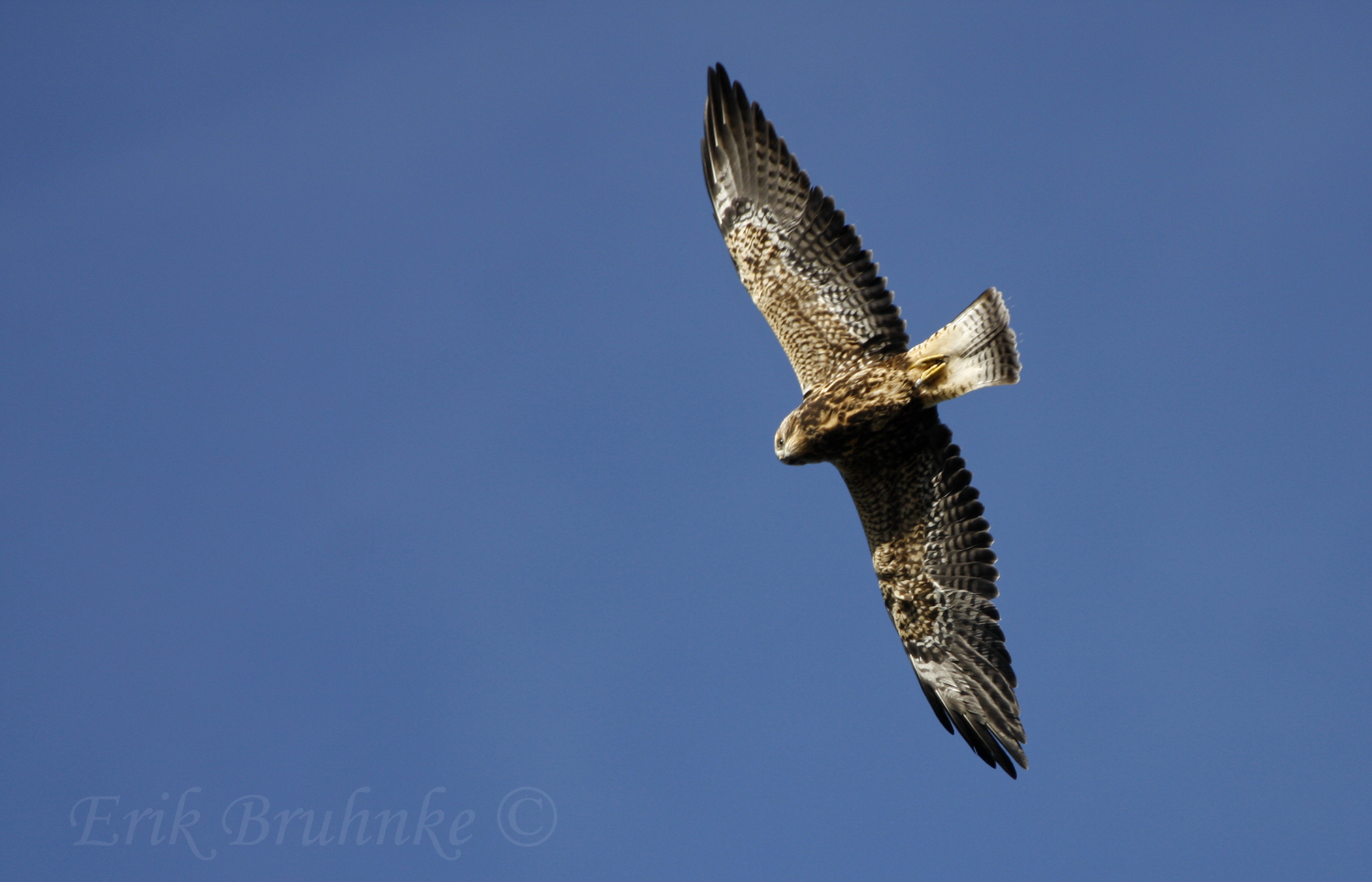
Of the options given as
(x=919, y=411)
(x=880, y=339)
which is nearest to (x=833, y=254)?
(x=880, y=339)

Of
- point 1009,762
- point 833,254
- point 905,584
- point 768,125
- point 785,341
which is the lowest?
point 1009,762

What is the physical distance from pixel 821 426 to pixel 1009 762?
2861mm

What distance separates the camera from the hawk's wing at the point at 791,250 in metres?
9.48

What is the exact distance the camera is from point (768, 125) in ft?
32.4

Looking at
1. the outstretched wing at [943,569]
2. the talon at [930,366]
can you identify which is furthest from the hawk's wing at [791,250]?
the outstretched wing at [943,569]

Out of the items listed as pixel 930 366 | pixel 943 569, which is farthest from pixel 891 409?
pixel 943 569

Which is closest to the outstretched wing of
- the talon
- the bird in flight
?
the bird in flight

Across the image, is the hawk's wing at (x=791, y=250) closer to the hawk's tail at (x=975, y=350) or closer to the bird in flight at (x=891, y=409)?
→ the bird in flight at (x=891, y=409)

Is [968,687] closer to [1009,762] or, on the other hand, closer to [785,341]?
[1009,762]

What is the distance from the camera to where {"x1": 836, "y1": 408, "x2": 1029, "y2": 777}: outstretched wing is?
9242 millimetres

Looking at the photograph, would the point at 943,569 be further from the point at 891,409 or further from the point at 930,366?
the point at 930,366

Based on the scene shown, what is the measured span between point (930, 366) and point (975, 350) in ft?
1.14

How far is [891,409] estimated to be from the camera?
9.02m

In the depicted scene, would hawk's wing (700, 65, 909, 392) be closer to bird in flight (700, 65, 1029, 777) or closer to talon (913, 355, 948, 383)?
bird in flight (700, 65, 1029, 777)
